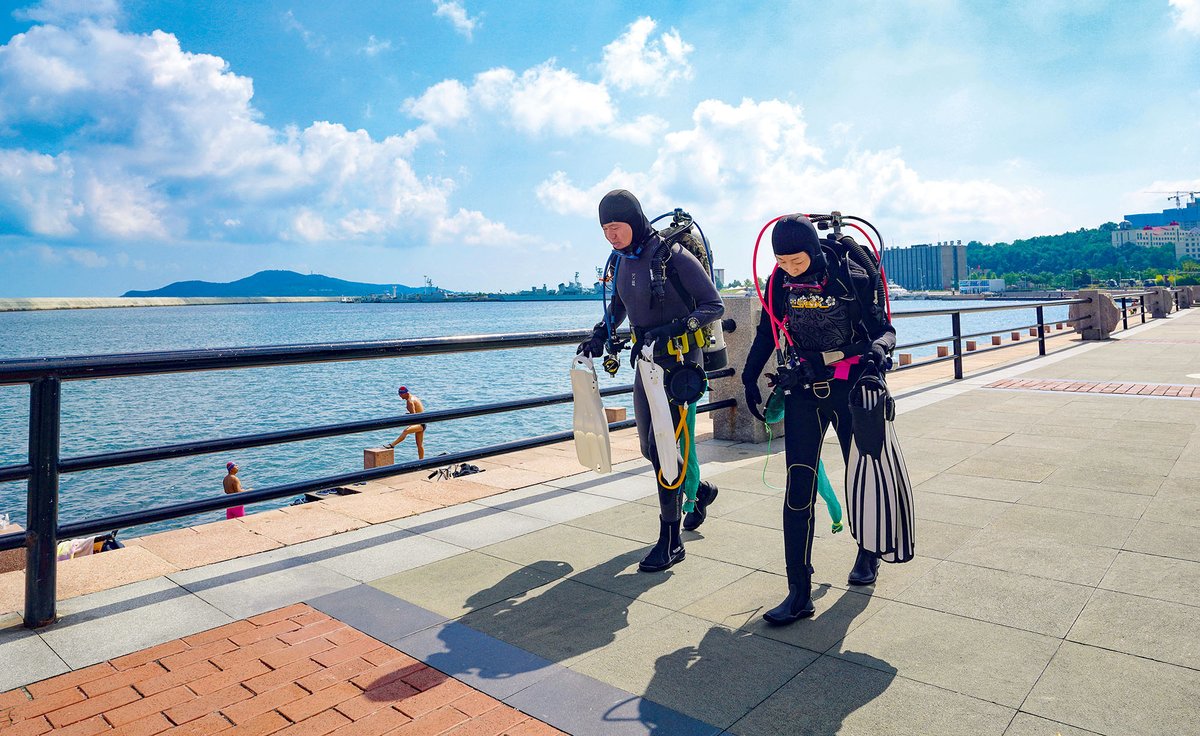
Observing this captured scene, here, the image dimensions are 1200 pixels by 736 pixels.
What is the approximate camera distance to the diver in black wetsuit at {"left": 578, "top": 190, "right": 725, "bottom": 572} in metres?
4.19

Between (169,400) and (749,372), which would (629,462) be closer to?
(749,372)

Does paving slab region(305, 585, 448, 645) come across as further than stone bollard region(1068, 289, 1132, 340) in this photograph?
No

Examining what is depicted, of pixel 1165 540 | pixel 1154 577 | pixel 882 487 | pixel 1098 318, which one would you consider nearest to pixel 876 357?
pixel 882 487

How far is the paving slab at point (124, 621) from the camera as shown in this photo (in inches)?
130

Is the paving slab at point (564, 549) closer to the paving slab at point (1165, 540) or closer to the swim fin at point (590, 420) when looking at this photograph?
the swim fin at point (590, 420)

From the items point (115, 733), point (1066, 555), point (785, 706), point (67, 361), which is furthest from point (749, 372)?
point (67, 361)

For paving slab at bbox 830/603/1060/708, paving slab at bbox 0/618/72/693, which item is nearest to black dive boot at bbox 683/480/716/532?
paving slab at bbox 830/603/1060/708

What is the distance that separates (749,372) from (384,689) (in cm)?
212

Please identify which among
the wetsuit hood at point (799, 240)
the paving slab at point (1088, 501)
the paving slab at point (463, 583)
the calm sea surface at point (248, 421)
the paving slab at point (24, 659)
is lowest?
the calm sea surface at point (248, 421)

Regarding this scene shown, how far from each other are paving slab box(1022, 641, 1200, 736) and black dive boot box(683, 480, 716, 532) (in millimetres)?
2169

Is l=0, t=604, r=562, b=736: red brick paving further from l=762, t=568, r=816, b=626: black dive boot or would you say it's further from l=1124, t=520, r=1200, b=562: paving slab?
l=1124, t=520, r=1200, b=562: paving slab

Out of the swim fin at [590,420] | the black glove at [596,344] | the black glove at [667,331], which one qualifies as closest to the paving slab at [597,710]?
the swim fin at [590,420]

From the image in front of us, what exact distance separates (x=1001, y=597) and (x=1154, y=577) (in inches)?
31.3

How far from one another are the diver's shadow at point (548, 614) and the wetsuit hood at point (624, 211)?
178cm
